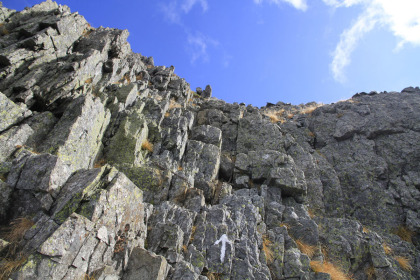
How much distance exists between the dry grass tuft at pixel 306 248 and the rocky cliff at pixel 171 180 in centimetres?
11

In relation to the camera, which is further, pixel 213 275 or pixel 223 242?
pixel 223 242

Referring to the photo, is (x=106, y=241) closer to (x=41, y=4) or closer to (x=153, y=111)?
(x=153, y=111)

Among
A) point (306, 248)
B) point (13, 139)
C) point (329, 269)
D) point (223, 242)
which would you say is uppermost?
point (13, 139)

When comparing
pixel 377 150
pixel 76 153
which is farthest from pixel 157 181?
pixel 377 150

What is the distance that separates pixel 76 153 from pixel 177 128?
9167 mm

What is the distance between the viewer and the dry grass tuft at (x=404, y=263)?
14.7m

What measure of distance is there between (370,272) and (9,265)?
1719 centimetres

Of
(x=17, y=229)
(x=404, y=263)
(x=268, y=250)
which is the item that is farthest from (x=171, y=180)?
(x=404, y=263)

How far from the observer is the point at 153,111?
22688 mm

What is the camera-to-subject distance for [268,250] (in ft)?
40.7

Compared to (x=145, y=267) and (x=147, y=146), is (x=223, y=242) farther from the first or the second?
(x=147, y=146)

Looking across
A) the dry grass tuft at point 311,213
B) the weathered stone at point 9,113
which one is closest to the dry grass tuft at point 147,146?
the weathered stone at point 9,113

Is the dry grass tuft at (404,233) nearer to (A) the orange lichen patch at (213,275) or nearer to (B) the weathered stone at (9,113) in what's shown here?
(A) the orange lichen patch at (213,275)

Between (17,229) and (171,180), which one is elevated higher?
(171,180)
